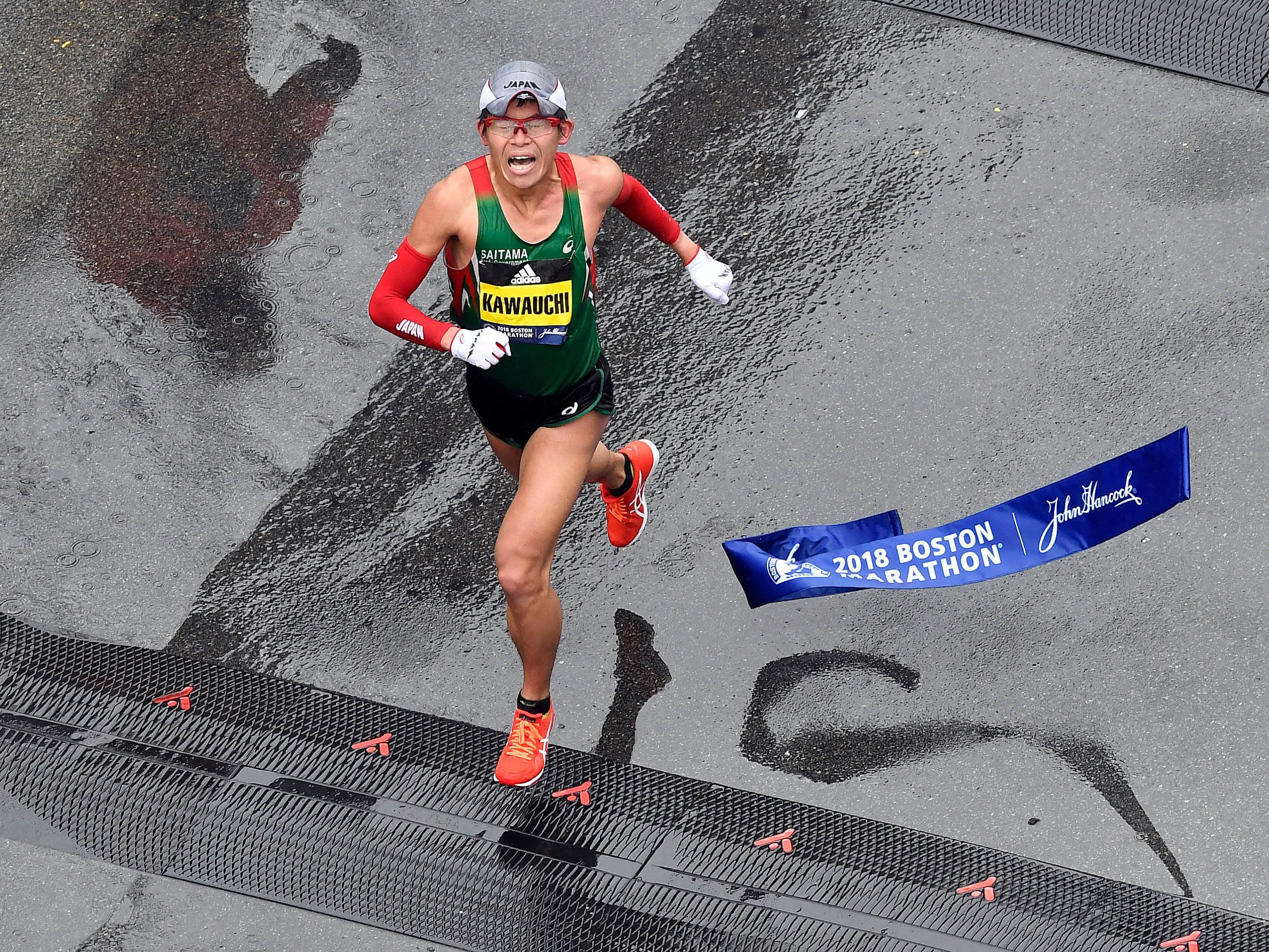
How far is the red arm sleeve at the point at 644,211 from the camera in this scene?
426 cm

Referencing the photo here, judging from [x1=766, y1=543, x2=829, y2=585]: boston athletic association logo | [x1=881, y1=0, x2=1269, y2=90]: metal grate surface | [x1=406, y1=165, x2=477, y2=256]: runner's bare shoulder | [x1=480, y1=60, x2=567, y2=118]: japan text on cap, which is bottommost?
[x1=766, y1=543, x2=829, y2=585]: boston athletic association logo

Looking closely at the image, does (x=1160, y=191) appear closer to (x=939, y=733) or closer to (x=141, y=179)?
(x=939, y=733)

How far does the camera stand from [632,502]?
4.84 meters

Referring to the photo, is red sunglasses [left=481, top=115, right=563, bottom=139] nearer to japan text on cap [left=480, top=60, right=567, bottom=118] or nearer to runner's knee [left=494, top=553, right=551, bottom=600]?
japan text on cap [left=480, top=60, right=567, bottom=118]

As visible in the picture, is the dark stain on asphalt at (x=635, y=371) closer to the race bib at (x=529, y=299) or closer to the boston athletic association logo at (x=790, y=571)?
the boston athletic association logo at (x=790, y=571)

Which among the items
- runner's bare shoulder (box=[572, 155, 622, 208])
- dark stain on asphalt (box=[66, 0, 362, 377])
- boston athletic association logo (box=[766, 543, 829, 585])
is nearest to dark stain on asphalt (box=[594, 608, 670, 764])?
boston athletic association logo (box=[766, 543, 829, 585])

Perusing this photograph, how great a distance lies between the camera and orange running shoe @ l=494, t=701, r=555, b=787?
4.36 meters

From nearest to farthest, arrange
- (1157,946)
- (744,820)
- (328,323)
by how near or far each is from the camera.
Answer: (1157,946), (744,820), (328,323)

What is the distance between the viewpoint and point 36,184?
5977mm

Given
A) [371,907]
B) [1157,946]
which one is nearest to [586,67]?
[371,907]

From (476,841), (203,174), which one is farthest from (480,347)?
(203,174)

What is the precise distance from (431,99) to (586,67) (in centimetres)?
70

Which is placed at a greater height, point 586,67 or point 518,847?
point 586,67

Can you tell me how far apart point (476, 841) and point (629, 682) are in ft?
2.34
